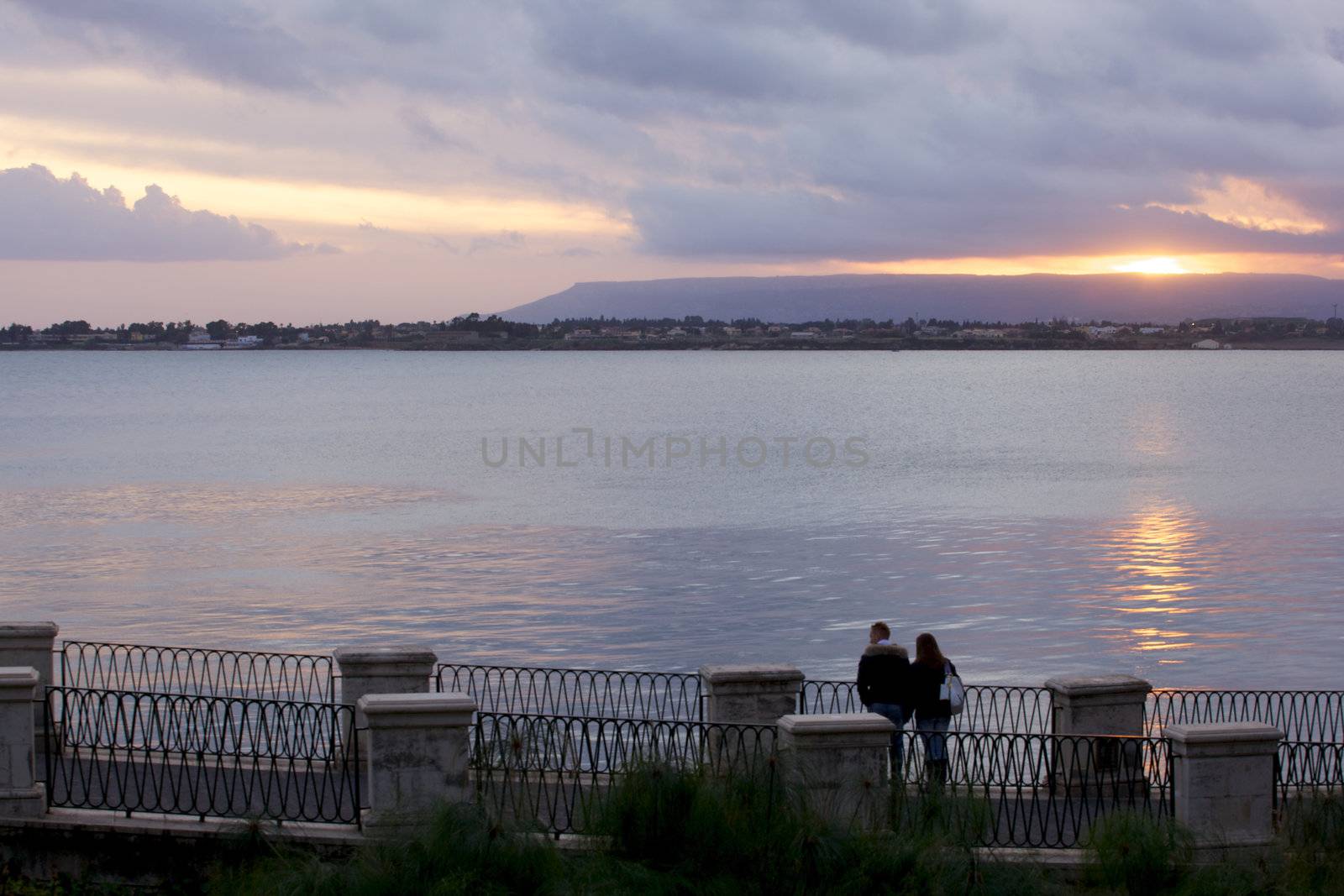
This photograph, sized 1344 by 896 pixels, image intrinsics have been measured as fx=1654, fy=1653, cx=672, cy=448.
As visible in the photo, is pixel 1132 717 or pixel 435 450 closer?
pixel 1132 717

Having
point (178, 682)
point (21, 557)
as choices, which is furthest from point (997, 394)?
point (178, 682)

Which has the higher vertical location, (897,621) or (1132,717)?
(1132,717)

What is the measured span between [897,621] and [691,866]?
20.9 m

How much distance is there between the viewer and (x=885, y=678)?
597 inches

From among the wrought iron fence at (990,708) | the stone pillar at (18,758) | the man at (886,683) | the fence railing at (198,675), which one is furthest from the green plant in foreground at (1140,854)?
the fence railing at (198,675)

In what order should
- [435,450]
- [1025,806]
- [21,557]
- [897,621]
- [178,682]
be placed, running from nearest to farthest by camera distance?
[1025,806] → [178,682] → [897,621] → [21,557] → [435,450]

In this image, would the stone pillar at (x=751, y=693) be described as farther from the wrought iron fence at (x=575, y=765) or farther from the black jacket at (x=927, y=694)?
the black jacket at (x=927, y=694)

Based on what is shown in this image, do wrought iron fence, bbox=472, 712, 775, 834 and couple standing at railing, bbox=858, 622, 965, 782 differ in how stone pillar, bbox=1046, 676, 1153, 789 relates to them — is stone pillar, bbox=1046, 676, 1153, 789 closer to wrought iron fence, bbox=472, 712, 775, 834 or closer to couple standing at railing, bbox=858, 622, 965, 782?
couple standing at railing, bbox=858, 622, 965, 782

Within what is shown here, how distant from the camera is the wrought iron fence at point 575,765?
12.7 metres

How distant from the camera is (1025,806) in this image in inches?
570

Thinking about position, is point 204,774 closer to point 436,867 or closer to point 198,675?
point 436,867

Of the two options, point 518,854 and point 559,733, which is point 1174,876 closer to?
point 518,854

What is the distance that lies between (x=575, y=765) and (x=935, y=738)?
11.4 ft

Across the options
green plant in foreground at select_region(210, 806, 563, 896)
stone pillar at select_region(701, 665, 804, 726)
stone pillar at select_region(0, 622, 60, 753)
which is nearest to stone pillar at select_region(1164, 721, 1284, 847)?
stone pillar at select_region(701, 665, 804, 726)
